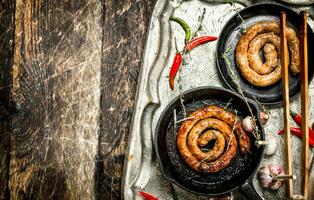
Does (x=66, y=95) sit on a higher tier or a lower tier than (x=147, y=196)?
higher

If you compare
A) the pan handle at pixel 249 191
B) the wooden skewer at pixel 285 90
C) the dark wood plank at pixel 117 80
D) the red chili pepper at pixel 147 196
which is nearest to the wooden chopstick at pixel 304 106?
the wooden skewer at pixel 285 90

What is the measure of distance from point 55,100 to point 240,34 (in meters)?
1.44

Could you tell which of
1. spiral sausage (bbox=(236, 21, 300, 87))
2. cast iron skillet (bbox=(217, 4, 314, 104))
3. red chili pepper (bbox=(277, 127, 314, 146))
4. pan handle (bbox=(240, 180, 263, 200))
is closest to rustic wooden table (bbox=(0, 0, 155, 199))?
cast iron skillet (bbox=(217, 4, 314, 104))

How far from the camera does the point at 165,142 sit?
313 cm

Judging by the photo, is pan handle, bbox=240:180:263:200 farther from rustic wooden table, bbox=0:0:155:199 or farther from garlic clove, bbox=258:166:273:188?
rustic wooden table, bbox=0:0:155:199

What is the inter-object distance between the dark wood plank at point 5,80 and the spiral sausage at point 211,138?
1.27 m

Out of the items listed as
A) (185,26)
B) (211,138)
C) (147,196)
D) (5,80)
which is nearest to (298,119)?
(211,138)

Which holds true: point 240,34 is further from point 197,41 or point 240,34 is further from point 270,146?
point 270,146

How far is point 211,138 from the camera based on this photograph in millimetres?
3070

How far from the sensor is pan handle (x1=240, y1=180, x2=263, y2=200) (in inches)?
115

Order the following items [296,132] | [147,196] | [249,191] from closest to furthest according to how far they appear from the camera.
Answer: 1. [249,191]
2. [147,196]
3. [296,132]

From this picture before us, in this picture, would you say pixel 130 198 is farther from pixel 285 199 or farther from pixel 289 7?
pixel 289 7

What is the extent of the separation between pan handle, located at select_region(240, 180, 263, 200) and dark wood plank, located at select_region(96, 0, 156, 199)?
901mm

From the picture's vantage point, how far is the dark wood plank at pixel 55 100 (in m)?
3.22
